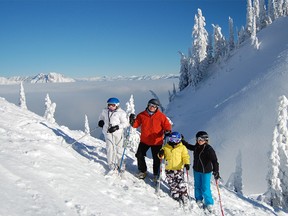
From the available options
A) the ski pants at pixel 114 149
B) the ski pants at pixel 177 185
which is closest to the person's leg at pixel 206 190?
the ski pants at pixel 177 185

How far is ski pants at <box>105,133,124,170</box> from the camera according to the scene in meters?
9.98

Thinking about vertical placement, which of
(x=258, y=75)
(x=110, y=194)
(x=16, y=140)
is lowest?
(x=110, y=194)

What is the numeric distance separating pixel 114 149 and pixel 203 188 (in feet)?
10.6

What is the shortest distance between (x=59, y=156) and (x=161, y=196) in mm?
3482

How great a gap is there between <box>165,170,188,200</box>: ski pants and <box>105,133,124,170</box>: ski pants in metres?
1.78

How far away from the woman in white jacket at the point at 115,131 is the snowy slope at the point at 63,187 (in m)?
0.52

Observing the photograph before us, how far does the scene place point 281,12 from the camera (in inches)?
4058

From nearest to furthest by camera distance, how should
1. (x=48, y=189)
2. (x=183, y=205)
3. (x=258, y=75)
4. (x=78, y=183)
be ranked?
(x=48, y=189) → (x=78, y=183) → (x=183, y=205) → (x=258, y=75)

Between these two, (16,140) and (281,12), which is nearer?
(16,140)

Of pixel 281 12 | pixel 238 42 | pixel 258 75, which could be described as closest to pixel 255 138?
pixel 258 75

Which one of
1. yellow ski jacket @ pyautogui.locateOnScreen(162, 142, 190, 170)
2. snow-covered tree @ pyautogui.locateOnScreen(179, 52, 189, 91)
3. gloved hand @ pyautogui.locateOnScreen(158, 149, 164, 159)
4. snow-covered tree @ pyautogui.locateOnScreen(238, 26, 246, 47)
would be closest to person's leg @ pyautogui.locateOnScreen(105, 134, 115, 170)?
gloved hand @ pyautogui.locateOnScreen(158, 149, 164, 159)

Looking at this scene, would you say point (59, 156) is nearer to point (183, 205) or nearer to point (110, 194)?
point (110, 194)

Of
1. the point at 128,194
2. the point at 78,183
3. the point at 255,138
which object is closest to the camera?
the point at 78,183

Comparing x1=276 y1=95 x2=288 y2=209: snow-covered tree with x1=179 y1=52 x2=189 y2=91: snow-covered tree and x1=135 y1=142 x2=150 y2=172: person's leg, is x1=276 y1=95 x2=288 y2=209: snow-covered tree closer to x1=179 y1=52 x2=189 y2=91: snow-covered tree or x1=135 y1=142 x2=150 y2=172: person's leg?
x1=135 y1=142 x2=150 y2=172: person's leg
